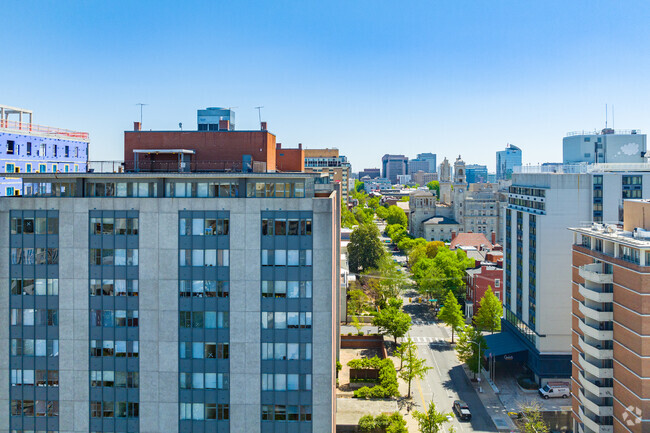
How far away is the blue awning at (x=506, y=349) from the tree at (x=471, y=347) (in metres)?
1.72

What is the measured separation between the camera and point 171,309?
39844 millimetres

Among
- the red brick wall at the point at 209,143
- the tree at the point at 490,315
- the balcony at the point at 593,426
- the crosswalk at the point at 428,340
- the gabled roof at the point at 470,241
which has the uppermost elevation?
the red brick wall at the point at 209,143

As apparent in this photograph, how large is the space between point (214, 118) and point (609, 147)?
94778mm

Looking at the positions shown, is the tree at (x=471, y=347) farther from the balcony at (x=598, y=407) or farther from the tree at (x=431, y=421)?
the balcony at (x=598, y=407)

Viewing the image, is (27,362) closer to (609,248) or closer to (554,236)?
(609,248)

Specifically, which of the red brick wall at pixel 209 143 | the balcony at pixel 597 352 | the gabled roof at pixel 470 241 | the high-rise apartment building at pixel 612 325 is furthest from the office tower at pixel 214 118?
the gabled roof at pixel 470 241

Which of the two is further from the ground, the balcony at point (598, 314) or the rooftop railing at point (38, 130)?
the rooftop railing at point (38, 130)

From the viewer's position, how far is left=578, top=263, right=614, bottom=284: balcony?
5295cm

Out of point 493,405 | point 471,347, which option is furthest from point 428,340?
point 493,405

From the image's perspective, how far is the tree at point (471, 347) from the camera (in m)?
76.4

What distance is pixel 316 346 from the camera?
3956cm

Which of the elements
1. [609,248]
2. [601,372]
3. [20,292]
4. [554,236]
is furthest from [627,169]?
[20,292]

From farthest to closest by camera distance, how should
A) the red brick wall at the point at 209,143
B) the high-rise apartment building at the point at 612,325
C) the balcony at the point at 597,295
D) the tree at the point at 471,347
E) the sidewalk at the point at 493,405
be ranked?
1. the tree at the point at 471,347
2. the sidewalk at the point at 493,405
3. the balcony at the point at 597,295
4. the high-rise apartment building at the point at 612,325
5. the red brick wall at the point at 209,143

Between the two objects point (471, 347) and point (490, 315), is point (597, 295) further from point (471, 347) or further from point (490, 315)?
point (490, 315)
